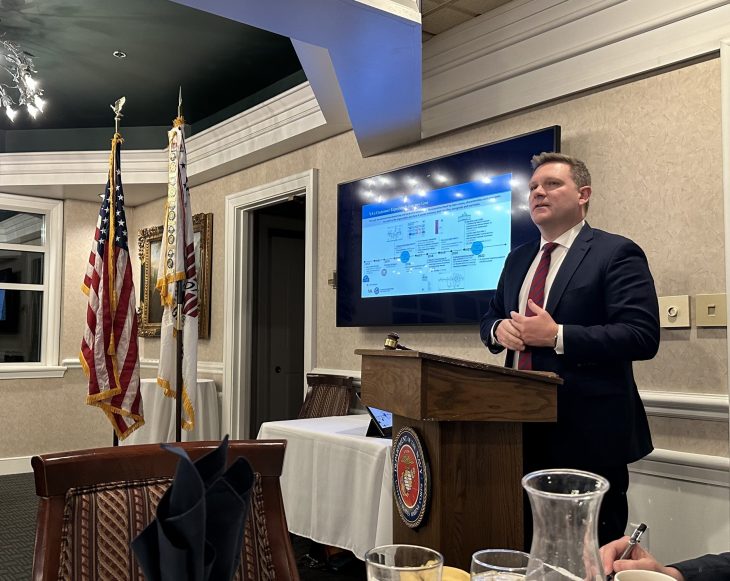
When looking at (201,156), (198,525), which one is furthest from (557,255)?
(201,156)

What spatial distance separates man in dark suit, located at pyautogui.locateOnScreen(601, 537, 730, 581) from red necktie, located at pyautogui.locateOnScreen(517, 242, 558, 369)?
92cm

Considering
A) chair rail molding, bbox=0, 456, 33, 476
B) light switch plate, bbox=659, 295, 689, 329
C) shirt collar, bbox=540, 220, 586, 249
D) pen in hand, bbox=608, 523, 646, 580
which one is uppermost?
shirt collar, bbox=540, 220, 586, 249

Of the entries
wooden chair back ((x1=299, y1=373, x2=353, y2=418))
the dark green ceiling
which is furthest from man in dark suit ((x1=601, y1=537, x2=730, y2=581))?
the dark green ceiling

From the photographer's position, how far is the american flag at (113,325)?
397 centimetres

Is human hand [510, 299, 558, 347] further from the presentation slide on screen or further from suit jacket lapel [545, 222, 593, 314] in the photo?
the presentation slide on screen

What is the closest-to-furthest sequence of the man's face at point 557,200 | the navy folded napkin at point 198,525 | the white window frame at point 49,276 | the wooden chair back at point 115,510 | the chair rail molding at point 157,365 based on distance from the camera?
the navy folded napkin at point 198,525
the wooden chair back at point 115,510
the man's face at point 557,200
the chair rail molding at point 157,365
the white window frame at point 49,276

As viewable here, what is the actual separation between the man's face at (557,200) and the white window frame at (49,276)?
5.46 meters

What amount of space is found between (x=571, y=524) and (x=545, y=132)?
2.45 meters

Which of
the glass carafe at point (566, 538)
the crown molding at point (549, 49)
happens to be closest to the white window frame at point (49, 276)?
the crown molding at point (549, 49)

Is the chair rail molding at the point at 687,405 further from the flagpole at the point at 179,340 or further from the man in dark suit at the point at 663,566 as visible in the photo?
the flagpole at the point at 179,340

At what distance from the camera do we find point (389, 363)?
1788 millimetres

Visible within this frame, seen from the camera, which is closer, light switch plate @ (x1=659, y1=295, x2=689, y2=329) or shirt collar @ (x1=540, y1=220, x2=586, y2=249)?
shirt collar @ (x1=540, y1=220, x2=586, y2=249)

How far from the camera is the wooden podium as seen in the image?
162 centimetres

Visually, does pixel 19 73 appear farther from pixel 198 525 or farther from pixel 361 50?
pixel 198 525
